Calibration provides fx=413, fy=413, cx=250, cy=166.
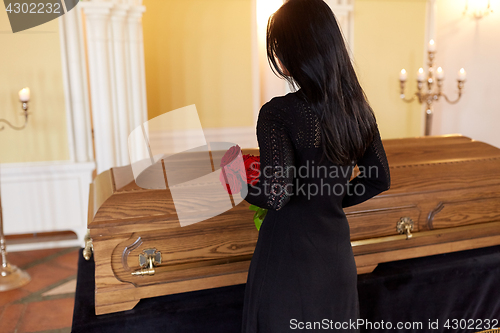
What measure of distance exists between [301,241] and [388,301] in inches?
33.9

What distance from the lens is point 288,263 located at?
1265 millimetres

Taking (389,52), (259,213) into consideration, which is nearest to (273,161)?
(259,213)

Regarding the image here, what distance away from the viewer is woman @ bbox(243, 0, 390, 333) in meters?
1.15

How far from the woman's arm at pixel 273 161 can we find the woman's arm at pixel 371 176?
0.33m

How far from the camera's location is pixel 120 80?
3.46m

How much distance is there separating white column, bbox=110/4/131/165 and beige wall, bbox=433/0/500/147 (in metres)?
3.53

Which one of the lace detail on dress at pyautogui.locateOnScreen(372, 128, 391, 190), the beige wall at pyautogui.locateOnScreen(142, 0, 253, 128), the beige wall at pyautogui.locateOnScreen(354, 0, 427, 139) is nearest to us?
the lace detail on dress at pyautogui.locateOnScreen(372, 128, 391, 190)

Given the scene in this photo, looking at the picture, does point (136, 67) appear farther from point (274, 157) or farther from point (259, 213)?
point (274, 157)

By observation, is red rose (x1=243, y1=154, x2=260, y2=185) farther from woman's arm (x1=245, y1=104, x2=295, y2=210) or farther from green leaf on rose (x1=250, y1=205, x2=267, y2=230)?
green leaf on rose (x1=250, y1=205, x2=267, y2=230)

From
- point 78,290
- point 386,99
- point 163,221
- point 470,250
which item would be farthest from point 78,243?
point 386,99

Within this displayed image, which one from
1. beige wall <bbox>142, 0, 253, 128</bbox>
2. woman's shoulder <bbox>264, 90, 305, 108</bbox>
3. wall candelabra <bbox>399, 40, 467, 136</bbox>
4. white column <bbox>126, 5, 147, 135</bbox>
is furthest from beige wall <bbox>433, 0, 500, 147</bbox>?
woman's shoulder <bbox>264, 90, 305, 108</bbox>

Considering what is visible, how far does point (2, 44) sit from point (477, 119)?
4973 millimetres

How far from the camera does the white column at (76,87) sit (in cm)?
337

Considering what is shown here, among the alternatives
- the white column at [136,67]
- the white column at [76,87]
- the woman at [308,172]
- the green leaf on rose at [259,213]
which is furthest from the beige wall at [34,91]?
the woman at [308,172]
